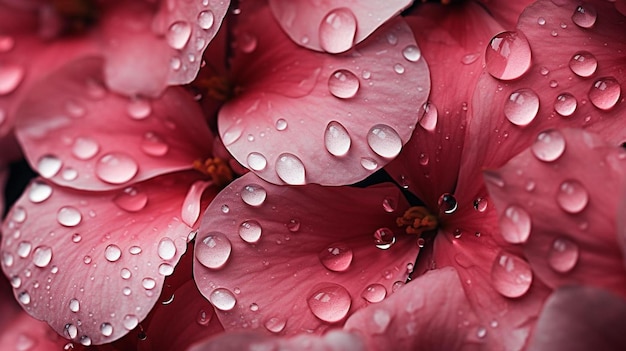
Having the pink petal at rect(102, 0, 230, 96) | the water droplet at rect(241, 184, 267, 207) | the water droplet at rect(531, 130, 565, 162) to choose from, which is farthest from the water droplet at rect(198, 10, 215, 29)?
the water droplet at rect(531, 130, 565, 162)

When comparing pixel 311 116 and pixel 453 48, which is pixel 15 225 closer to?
pixel 311 116

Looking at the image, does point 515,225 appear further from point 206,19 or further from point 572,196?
point 206,19

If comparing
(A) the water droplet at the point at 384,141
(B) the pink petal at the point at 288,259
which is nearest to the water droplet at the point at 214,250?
(B) the pink petal at the point at 288,259

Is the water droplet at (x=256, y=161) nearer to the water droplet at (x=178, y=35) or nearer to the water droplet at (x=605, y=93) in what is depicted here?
the water droplet at (x=178, y=35)

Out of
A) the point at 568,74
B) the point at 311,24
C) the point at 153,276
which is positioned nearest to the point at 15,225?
the point at 153,276

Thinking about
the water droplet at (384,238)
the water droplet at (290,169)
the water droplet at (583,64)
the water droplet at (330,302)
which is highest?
the water droplet at (583,64)

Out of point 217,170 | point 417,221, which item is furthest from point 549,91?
point 217,170
